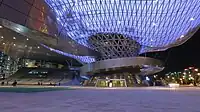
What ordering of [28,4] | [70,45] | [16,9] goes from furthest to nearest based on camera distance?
[70,45] < [28,4] < [16,9]

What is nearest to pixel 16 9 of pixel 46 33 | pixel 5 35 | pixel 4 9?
pixel 4 9

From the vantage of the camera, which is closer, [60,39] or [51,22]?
[51,22]

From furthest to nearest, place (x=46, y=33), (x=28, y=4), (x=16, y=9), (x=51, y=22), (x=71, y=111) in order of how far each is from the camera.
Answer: (x=51, y=22) < (x=46, y=33) < (x=28, y=4) < (x=16, y=9) < (x=71, y=111)

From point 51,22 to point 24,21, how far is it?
7.71 m

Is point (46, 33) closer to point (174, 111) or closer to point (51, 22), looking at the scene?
point (51, 22)

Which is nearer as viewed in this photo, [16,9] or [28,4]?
[16,9]

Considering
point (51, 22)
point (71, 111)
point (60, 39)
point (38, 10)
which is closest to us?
point (71, 111)

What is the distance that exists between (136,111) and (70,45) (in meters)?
37.2

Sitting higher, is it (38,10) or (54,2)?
(54,2)

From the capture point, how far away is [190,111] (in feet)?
27.3

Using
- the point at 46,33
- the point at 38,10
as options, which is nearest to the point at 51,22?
the point at 46,33

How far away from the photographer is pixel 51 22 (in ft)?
102

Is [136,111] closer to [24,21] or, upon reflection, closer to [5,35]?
[24,21]

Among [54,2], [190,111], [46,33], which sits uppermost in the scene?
[54,2]
